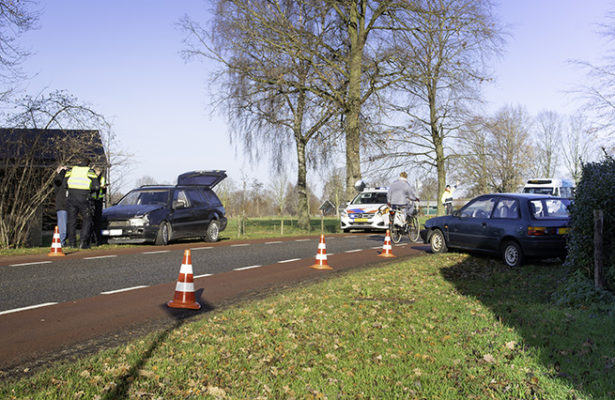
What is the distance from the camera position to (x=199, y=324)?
20.8 feet

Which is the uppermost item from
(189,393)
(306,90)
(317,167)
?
(306,90)

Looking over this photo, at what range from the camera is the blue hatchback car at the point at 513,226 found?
1085 centimetres

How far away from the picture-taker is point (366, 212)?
2450 centimetres

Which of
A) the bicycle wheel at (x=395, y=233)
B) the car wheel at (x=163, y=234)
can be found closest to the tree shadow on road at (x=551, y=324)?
the bicycle wheel at (x=395, y=233)

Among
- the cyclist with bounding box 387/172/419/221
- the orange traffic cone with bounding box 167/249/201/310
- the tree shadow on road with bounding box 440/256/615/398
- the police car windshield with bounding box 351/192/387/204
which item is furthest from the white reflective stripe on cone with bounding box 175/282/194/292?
the police car windshield with bounding box 351/192/387/204

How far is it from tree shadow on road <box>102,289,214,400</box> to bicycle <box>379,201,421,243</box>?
9096mm

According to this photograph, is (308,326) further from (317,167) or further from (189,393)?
(317,167)

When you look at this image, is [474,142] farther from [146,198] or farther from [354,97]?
[146,198]

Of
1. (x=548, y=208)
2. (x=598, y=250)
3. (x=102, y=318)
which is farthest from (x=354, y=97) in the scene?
(x=102, y=318)

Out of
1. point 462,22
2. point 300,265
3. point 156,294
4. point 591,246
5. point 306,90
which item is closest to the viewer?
point 591,246

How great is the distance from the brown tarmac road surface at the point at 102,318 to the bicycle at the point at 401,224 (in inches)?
258

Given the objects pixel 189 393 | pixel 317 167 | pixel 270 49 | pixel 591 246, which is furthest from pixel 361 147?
pixel 189 393

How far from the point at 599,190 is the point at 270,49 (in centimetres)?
1847

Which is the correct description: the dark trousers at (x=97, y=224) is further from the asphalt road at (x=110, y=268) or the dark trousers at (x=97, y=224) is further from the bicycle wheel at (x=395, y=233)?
the bicycle wheel at (x=395, y=233)
